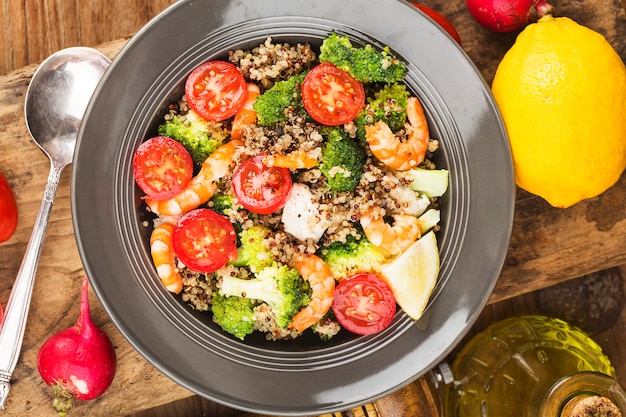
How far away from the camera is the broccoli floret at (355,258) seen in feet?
6.32

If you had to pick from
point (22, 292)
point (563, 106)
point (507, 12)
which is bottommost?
point (22, 292)

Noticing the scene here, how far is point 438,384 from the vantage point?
2521 millimetres

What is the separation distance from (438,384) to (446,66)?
1286mm

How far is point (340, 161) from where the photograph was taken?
1.88 meters

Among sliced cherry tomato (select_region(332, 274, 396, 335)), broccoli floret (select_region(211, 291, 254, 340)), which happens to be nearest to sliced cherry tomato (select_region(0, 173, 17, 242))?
broccoli floret (select_region(211, 291, 254, 340))

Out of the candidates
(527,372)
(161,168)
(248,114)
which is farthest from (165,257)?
(527,372)

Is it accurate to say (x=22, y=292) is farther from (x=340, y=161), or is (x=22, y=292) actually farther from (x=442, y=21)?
(x=442, y=21)

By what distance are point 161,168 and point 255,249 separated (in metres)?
0.36

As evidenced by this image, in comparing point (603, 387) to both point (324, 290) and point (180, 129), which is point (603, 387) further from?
point (180, 129)

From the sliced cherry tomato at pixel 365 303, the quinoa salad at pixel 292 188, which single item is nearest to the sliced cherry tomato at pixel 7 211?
the quinoa salad at pixel 292 188

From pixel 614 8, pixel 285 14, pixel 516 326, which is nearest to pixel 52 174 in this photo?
pixel 285 14

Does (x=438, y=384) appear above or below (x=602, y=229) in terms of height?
below

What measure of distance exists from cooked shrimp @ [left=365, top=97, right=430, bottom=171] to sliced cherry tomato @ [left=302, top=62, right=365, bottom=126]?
89mm

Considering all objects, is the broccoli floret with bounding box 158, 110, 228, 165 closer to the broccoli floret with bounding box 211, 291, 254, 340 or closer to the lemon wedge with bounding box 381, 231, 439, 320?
the broccoli floret with bounding box 211, 291, 254, 340
